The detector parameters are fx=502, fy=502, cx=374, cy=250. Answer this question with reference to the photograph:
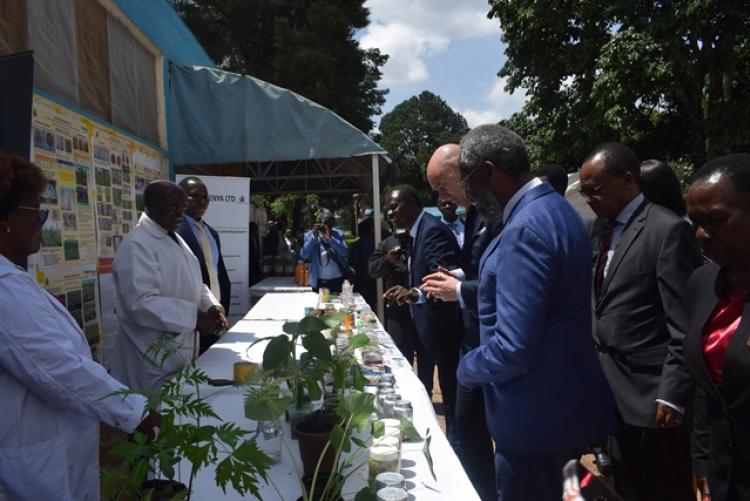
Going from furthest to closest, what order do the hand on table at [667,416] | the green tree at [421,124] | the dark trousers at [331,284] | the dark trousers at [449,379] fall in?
the green tree at [421,124] < the dark trousers at [331,284] < the dark trousers at [449,379] < the hand on table at [667,416]

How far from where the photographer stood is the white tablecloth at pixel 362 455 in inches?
53.9

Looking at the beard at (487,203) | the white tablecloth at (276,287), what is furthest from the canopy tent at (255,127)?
the beard at (487,203)

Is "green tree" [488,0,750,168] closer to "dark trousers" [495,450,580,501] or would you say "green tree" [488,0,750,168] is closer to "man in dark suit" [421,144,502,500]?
"man in dark suit" [421,144,502,500]

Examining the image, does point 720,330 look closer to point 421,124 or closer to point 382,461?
point 382,461

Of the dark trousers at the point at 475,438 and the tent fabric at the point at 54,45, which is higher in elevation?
the tent fabric at the point at 54,45

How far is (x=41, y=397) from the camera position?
1.38 meters

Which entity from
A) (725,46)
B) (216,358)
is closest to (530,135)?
(725,46)

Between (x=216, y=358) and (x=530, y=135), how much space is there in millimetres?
13419

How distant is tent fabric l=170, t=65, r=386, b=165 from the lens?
18.7ft

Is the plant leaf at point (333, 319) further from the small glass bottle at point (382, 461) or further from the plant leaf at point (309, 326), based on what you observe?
the small glass bottle at point (382, 461)

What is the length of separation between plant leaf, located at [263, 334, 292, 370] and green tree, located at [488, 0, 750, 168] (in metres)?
10.9

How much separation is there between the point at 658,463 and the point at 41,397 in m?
2.27

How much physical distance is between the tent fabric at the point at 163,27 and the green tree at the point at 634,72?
849cm

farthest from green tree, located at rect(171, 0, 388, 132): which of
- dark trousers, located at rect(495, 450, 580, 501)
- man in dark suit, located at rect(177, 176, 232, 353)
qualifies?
dark trousers, located at rect(495, 450, 580, 501)
